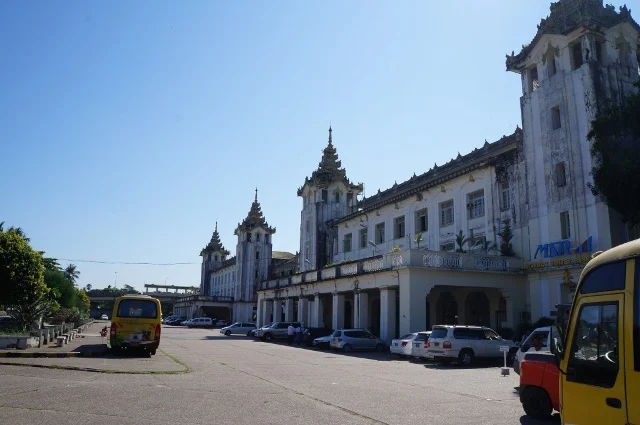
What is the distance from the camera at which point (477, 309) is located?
33.9 m

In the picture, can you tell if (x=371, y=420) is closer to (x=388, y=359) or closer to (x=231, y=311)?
(x=388, y=359)

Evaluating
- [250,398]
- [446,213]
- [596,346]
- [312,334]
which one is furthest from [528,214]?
[596,346]

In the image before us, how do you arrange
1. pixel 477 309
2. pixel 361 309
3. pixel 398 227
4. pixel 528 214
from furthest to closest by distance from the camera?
pixel 398 227 → pixel 477 309 → pixel 361 309 → pixel 528 214

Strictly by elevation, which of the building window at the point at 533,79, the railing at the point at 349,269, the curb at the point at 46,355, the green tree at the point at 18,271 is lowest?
the curb at the point at 46,355

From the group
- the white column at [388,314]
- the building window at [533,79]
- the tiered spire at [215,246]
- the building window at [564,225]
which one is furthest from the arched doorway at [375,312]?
the tiered spire at [215,246]

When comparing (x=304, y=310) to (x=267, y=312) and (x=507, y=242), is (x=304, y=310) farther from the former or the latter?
(x=507, y=242)

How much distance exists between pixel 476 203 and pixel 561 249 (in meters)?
8.21

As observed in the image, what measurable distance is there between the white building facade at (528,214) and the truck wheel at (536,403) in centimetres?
1762

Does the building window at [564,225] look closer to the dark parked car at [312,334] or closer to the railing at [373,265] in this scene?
the railing at [373,265]

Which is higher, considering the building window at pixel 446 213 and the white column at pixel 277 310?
the building window at pixel 446 213

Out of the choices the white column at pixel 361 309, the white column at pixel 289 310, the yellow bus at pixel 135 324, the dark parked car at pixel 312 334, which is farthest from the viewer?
the white column at pixel 289 310

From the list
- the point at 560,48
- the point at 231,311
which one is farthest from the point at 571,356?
the point at 231,311

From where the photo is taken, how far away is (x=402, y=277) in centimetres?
2788

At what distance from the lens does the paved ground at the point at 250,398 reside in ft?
28.1
